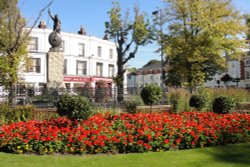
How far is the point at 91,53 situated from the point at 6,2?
32456 millimetres

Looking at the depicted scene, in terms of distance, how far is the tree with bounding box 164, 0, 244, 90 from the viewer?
94.3 ft

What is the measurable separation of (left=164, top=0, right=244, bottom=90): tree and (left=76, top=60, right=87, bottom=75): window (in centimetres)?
2462

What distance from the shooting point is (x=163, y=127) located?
10.1 meters

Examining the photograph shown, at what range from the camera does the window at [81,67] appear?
5365cm

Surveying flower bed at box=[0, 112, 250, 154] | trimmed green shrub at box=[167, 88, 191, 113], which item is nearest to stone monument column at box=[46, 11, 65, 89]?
trimmed green shrub at box=[167, 88, 191, 113]

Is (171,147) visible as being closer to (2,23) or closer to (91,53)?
(2,23)

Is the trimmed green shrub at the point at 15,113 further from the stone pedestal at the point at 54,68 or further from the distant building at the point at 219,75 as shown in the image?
the distant building at the point at 219,75

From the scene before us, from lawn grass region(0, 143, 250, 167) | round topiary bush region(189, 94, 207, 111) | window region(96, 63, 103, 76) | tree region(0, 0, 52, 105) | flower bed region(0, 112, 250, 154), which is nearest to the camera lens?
lawn grass region(0, 143, 250, 167)

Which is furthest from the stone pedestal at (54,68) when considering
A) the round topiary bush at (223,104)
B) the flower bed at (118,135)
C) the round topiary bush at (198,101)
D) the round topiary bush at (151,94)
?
the flower bed at (118,135)

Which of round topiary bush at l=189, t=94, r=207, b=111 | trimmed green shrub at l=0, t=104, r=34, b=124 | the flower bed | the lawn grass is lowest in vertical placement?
the lawn grass

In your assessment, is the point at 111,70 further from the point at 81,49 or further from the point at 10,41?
the point at 10,41

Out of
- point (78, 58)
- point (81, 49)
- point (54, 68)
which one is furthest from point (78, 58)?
point (54, 68)

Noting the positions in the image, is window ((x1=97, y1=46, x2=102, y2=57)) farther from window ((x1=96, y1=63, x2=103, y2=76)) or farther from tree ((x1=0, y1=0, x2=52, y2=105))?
tree ((x1=0, y1=0, x2=52, y2=105))

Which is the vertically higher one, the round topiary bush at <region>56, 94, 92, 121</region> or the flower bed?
the round topiary bush at <region>56, 94, 92, 121</region>
